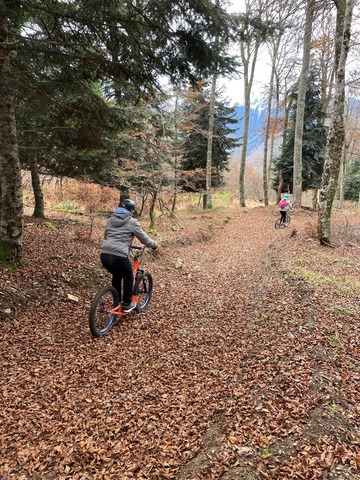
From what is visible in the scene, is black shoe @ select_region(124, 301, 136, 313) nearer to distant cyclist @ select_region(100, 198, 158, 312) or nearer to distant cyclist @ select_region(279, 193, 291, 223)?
distant cyclist @ select_region(100, 198, 158, 312)

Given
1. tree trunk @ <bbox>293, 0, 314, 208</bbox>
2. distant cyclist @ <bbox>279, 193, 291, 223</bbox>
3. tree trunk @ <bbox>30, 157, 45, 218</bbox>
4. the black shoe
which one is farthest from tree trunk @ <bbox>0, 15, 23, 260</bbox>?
tree trunk @ <bbox>293, 0, 314, 208</bbox>

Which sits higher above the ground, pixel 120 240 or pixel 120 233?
pixel 120 233

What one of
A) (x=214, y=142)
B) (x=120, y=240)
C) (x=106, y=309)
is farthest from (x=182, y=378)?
(x=214, y=142)

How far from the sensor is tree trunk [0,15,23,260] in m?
5.00

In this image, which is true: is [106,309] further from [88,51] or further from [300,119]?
[300,119]

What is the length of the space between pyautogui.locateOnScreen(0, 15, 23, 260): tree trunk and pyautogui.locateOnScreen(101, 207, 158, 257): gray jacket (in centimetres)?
216

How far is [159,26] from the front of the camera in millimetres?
4746

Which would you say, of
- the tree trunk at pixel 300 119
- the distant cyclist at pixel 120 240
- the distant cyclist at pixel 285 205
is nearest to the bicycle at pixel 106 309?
the distant cyclist at pixel 120 240

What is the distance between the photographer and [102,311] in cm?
473

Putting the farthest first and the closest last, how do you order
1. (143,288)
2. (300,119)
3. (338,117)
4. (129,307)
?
(300,119)
(338,117)
(143,288)
(129,307)

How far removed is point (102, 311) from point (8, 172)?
3.27 meters

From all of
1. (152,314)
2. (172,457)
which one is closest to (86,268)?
(152,314)

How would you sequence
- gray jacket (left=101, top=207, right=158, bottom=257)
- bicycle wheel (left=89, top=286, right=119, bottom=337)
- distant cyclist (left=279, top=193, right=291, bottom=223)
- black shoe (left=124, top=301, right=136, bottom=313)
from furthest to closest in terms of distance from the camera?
distant cyclist (left=279, top=193, right=291, bottom=223) → black shoe (left=124, top=301, right=136, bottom=313) → gray jacket (left=101, top=207, right=158, bottom=257) → bicycle wheel (left=89, top=286, right=119, bottom=337)

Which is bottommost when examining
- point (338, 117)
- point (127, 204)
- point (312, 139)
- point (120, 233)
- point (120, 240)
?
point (120, 240)
